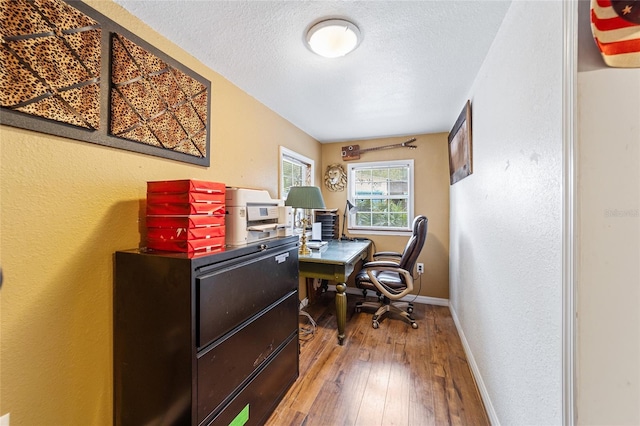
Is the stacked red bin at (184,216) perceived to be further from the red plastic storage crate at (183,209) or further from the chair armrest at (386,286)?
the chair armrest at (386,286)

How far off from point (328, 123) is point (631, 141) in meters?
2.54

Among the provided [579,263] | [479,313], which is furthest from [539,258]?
[479,313]

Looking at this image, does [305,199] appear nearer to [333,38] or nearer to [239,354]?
[333,38]

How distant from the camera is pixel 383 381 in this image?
181 centimetres

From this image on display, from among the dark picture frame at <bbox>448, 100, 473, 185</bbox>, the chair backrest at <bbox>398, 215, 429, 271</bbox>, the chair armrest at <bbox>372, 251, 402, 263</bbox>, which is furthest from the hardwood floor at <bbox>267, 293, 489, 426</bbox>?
the dark picture frame at <bbox>448, 100, 473, 185</bbox>

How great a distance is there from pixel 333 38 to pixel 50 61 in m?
1.27

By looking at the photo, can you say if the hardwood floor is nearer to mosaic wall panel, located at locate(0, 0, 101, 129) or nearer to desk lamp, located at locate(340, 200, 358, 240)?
desk lamp, located at locate(340, 200, 358, 240)

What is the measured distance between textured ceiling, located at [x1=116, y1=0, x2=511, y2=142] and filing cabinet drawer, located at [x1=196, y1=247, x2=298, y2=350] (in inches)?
50.8

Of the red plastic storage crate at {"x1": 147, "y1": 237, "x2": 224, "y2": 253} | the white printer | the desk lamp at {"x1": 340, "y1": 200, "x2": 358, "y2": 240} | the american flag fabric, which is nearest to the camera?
the american flag fabric

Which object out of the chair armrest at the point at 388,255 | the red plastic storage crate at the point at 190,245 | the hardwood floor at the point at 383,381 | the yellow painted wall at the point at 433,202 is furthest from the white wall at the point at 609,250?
the yellow painted wall at the point at 433,202

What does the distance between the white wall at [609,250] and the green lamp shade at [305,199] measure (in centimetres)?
186

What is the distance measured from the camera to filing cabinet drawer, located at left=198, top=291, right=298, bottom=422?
42.2 inches

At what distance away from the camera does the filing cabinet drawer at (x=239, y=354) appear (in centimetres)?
107

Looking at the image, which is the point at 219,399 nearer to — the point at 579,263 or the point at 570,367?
the point at 570,367
